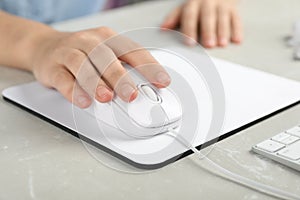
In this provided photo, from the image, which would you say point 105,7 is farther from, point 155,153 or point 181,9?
point 155,153

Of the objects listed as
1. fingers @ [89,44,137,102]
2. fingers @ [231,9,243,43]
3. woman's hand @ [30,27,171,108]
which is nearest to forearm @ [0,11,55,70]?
woman's hand @ [30,27,171,108]

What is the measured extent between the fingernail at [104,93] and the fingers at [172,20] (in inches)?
16.2

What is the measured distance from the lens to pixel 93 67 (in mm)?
626

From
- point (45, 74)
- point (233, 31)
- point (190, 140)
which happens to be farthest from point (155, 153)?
point (233, 31)

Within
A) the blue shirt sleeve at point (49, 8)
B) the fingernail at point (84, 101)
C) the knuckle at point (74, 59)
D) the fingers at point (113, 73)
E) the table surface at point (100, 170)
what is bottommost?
the blue shirt sleeve at point (49, 8)

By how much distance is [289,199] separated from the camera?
0.47 meters

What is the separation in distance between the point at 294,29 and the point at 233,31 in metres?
0.10

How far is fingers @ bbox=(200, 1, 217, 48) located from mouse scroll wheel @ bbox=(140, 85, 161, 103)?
1.02 ft

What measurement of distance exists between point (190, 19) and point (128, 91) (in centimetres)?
40

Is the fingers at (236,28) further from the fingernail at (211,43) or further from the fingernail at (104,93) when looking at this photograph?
the fingernail at (104,93)

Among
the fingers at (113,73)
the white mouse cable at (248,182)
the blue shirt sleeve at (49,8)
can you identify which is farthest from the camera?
the blue shirt sleeve at (49,8)

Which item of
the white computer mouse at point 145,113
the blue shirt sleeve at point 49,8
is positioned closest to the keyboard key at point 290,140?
the white computer mouse at point 145,113

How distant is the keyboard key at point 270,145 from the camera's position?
1.77 ft

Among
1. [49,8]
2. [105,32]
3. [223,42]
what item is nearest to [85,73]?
[105,32]
